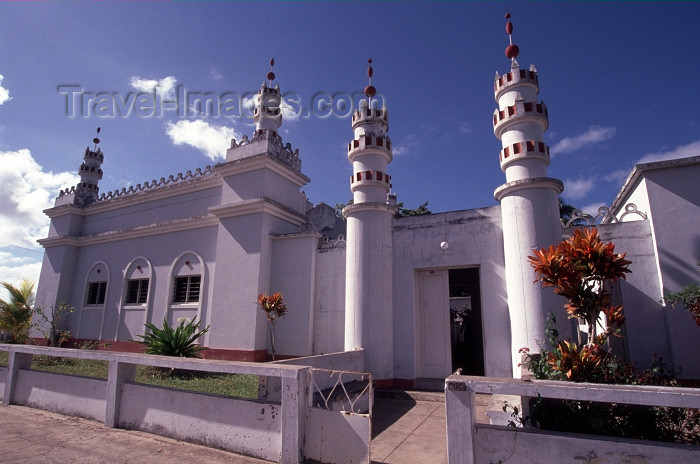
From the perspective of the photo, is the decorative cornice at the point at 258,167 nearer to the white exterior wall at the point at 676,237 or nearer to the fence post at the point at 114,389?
the fence post at the point at 114,389

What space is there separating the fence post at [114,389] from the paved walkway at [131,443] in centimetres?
16

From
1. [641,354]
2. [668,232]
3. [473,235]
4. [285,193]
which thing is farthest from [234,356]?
[668,232]

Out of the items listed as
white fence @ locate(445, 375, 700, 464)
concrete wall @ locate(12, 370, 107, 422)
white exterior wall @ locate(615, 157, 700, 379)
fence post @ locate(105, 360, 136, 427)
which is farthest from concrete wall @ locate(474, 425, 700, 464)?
concrete wall @ locate(12, 370, 107, 422)

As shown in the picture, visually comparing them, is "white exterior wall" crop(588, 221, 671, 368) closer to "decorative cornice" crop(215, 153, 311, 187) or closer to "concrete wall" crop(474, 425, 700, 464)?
"concrete wall" crop(474, 425, 700, 464)

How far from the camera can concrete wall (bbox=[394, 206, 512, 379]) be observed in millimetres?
7926

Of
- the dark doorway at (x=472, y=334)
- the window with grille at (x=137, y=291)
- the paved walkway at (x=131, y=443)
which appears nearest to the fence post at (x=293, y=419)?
the paved walkway at (x=131, y=443)

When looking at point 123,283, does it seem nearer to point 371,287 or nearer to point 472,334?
point 371,287

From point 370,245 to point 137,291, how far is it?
9.72m

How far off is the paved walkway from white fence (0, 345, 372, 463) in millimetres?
158

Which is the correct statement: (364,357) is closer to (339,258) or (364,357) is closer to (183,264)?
(339,258)

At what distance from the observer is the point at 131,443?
5.27 m

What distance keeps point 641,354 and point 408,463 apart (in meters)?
4.88

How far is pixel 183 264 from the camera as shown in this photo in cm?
1317

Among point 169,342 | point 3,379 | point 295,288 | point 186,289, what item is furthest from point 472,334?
point 3,379
